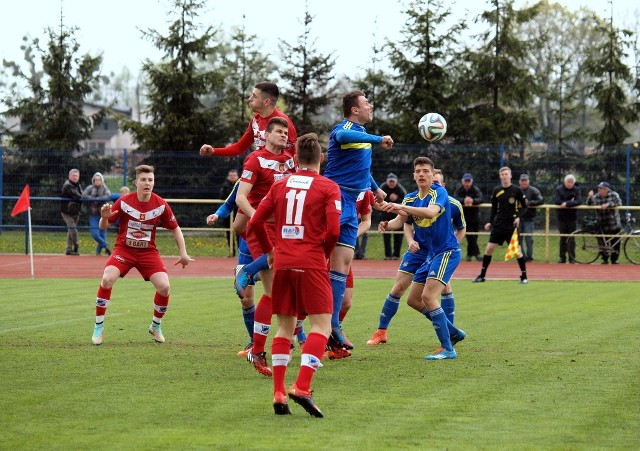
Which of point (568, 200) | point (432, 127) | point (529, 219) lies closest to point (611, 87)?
point (568, 200)

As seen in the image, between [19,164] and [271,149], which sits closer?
[271,149]

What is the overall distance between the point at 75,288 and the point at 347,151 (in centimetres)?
941

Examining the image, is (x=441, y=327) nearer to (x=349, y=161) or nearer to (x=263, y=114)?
(x=349, y=161)

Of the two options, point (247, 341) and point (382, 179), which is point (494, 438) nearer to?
point (247, 341)

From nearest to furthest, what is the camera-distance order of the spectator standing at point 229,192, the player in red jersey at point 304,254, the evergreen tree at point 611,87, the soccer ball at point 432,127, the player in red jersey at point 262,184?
the player in red jersey at point 304,254 < the player in red jersey at point 262,184 < the soccer ball at point 432,127 < the spectator standing at point 229,192 < the evergreen tree at point 611,87

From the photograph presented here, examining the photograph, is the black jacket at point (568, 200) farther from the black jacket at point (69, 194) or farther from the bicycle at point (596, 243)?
the black jacket at point (69, 194)

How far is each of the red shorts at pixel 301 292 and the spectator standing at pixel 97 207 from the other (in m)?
19.5

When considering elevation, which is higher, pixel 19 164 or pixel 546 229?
pixel 19 164

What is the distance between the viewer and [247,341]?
35.8ft

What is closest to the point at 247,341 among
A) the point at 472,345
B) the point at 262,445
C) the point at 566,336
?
the point at 472,345

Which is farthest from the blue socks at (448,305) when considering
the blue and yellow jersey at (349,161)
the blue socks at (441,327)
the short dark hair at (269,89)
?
the short dark hair at (269,89)

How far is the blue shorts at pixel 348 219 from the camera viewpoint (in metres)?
9.80

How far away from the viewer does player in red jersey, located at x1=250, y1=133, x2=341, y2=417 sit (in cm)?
707

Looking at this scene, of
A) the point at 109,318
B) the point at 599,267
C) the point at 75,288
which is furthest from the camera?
the point at 599,267
